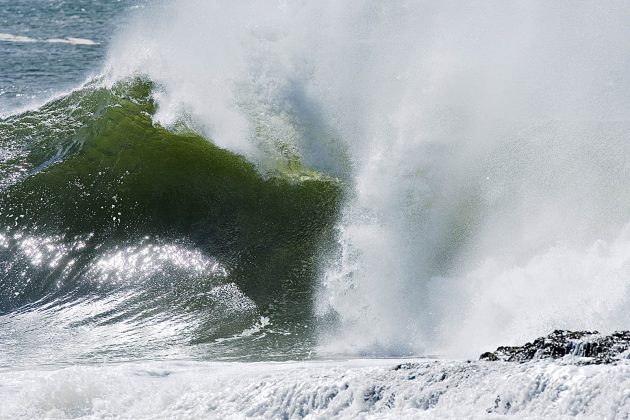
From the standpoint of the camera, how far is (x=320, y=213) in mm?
16328

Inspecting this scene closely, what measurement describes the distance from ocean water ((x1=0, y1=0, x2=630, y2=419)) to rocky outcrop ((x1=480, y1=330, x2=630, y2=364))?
0.29 m

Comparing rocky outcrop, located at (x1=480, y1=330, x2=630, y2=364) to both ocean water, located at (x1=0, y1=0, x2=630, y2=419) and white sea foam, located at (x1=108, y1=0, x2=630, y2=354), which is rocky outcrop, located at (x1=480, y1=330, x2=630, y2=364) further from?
white sea foam, located at (x1=108, y1=0, x2=630, y2=354)

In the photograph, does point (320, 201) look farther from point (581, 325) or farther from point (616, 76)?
point (616, 76)

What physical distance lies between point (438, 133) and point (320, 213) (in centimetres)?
295

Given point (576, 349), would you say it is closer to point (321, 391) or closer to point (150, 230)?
point (321, 391)

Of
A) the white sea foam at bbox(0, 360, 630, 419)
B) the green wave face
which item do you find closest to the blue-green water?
the green wave face

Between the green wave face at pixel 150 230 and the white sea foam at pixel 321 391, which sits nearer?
the white sea foam at pixel 321 391

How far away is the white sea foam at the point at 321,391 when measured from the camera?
8609 millimetres

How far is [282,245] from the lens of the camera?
15.7 m

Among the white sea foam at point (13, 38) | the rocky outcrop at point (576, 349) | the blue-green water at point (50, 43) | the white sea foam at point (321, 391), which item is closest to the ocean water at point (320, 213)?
the white sea foam at point (321, 391)

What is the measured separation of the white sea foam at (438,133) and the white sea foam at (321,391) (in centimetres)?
255

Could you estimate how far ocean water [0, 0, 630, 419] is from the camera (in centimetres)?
1058

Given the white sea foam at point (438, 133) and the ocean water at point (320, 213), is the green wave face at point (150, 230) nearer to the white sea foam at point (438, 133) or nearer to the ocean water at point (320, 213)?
the ocean water at point (320, 213)

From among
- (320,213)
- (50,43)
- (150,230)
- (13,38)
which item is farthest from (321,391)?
(13,38)
